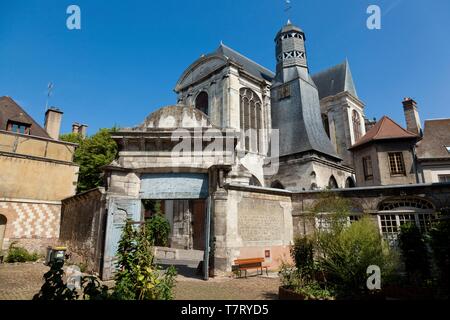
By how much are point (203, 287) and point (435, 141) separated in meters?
18.3

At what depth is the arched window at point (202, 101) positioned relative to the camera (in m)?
21.6

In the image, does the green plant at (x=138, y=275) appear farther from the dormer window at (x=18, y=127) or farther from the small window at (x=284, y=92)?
the small window at (x=284, y=92)

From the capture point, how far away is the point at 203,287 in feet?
22.1

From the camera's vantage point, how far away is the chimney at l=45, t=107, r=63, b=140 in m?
16.8

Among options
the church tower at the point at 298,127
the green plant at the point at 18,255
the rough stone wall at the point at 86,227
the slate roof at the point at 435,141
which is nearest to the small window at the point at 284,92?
the church tower at the point at 298,127

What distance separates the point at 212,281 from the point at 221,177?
9.72 ft

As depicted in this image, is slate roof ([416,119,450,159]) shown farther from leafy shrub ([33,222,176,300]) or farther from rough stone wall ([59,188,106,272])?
leafy shrub ([33,222,176,300])

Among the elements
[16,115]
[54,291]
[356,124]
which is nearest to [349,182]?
[356,124]

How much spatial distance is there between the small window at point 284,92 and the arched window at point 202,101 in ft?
19.4

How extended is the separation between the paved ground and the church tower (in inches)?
410

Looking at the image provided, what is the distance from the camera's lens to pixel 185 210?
19.2m

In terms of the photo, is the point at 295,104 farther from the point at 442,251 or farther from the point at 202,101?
the point at 442,251
